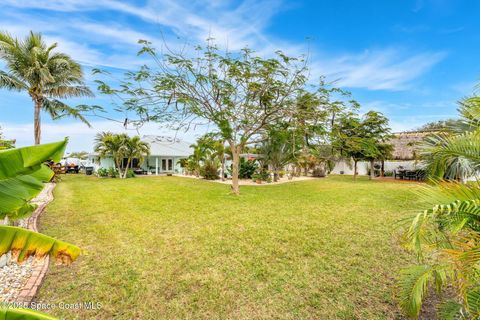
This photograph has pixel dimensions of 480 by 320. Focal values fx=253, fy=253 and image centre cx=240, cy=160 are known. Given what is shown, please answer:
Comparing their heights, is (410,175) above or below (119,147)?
below

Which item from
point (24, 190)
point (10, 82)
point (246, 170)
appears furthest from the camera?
point (246, 170)

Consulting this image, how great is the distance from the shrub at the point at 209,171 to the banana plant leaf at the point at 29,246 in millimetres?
23836

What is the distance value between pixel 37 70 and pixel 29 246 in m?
22.3

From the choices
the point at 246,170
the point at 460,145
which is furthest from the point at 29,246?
the point at 246,170

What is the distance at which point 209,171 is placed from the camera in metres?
Answer: 26.2

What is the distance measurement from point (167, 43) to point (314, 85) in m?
7.59

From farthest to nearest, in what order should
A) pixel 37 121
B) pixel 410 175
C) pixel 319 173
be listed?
1. pixel 319 173
2. pixel 410 175
3. pixel 37 121

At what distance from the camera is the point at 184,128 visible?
14656mm

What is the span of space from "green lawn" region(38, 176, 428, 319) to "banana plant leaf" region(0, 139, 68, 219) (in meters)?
2.30

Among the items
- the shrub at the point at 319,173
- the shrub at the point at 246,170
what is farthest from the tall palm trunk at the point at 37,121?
the shrub at the point at 319,173

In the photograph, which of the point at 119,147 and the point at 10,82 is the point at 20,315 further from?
the point at 119,147

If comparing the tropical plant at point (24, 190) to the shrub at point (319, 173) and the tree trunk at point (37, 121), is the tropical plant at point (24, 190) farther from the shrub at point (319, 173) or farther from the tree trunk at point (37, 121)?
the shrub at point (319, 173)

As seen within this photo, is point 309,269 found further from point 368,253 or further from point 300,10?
point 300,10

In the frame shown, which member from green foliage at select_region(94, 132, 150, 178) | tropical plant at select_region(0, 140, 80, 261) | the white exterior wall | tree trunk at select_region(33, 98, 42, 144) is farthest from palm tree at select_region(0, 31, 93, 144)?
the white exterior wall
